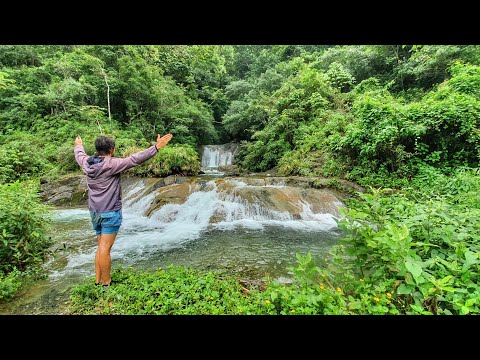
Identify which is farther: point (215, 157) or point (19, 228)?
point (215, 157)

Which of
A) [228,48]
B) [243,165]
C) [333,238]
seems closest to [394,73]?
[243,165]

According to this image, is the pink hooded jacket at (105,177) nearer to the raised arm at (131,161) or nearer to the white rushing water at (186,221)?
the raised arm at (131,161)

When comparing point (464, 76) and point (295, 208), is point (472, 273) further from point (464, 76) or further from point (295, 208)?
point (464, 76)

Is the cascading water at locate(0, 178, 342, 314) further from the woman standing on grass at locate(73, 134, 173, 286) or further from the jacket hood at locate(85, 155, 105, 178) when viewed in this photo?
the jacket hood at locate(85, 155, 105, 178)

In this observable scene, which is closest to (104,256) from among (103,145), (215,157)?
(103,145)

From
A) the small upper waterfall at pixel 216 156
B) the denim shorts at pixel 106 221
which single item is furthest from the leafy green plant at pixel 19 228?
the small upper waterfall at pixel 216 156

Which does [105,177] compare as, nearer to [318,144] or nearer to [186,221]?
[186,221]

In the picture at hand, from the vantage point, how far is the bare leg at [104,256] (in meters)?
3.19

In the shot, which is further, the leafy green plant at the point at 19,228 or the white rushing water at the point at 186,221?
the white rushing water at the point at 186,221

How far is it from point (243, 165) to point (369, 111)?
31.0 feet

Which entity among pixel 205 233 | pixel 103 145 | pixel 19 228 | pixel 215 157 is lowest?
pixel 205 233

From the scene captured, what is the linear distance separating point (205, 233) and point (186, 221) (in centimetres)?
129

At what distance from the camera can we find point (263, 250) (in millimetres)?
5613

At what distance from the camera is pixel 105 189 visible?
317cm
